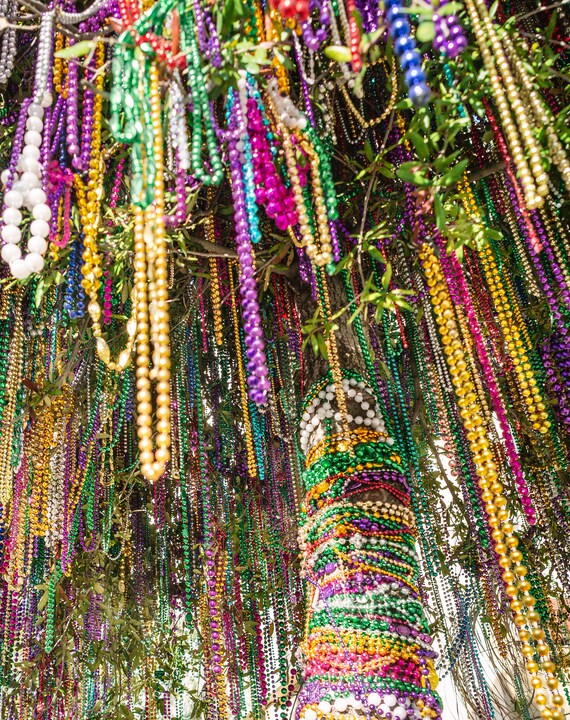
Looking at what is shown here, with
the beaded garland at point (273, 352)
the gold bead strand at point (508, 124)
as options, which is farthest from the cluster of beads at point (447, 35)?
the gold bead strand at point (508, 124)

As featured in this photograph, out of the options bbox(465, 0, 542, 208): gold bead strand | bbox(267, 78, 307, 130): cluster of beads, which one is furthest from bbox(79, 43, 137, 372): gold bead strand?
bbox(465, 0, 542, 208): gold bead strand

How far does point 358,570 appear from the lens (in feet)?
5.84

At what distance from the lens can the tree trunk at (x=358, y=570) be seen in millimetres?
1616

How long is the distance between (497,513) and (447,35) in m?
1.18

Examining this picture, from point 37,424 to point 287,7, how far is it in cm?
241

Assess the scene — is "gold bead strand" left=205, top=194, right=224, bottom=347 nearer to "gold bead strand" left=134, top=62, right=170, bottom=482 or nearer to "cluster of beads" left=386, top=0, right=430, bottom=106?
"gold bead strand" left=134, top=62, right=170, bottom=482

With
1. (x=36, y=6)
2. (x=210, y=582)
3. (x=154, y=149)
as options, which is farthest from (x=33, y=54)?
(x=210, y=582)

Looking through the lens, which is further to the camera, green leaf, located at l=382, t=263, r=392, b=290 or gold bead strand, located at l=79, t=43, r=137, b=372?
green leaf, located at l=382, t=263, r=392, b=290

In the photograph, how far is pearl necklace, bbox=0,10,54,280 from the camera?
1.30 metres

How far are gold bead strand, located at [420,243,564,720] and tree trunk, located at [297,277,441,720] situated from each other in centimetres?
35

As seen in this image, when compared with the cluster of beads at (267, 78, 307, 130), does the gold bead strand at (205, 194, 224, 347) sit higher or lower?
higher

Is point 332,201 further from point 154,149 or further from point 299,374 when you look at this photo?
point 299,374

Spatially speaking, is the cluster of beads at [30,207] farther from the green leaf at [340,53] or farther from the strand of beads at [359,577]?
the strand of beads at [359,577]

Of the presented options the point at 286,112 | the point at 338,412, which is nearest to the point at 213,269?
the point at 338,412
